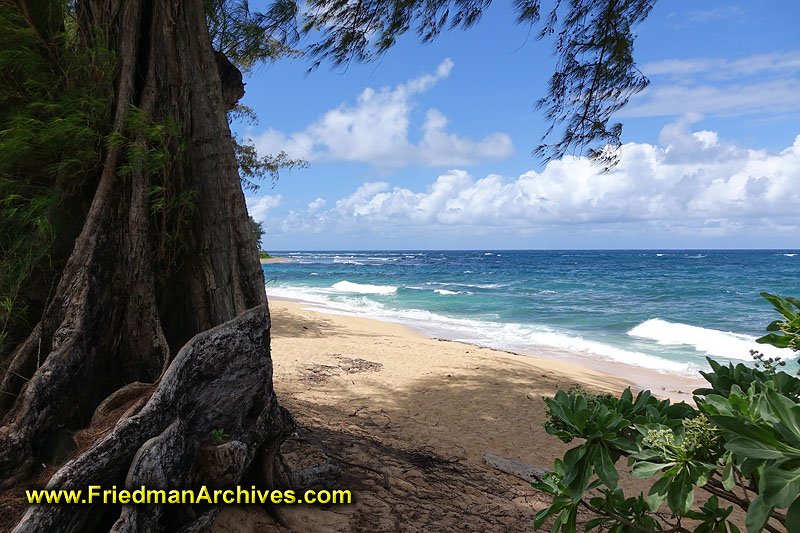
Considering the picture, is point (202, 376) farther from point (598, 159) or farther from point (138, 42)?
point (598, 159)

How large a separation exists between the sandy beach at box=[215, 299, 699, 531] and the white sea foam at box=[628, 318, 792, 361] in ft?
12.2

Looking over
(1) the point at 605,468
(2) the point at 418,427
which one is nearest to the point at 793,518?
(1) the point at 605,468

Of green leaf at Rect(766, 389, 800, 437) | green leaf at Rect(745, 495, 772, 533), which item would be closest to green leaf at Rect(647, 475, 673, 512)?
green leaf at Rect(745, 495, 772, 533)

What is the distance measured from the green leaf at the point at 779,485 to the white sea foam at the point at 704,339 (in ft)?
38.9

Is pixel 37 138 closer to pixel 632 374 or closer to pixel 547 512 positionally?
pixel 547 512

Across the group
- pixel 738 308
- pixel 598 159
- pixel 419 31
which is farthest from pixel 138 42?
pixel 738 308

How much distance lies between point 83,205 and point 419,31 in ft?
11.5

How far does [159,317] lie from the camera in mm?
2631

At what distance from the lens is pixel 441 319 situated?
1612cm

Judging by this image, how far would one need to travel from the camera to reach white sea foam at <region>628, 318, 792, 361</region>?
11383 millimetres

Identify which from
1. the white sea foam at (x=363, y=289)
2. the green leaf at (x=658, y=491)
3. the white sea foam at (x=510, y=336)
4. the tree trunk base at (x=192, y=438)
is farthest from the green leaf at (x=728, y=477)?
A: the white sea foam at (x=363, y=289)

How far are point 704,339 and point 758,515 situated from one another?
1398cm

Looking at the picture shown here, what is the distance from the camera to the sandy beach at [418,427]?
296 cm

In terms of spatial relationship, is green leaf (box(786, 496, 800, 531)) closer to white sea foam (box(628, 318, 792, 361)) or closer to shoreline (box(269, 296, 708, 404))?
shoreline (box(269, 296, 708, 404))
